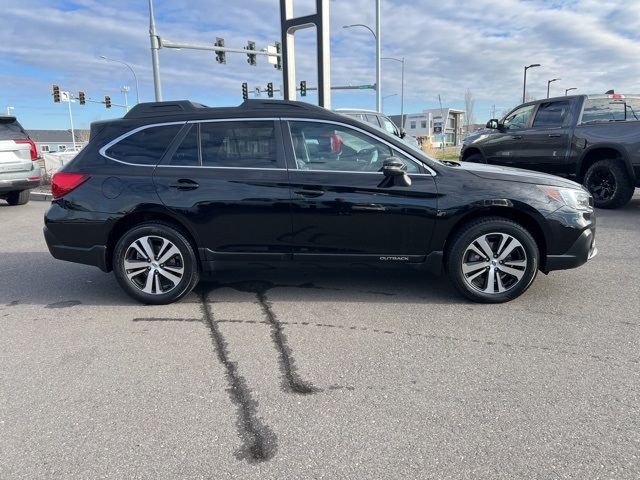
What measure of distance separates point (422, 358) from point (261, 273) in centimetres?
254

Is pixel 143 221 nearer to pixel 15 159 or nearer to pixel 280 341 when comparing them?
pixel 280 341

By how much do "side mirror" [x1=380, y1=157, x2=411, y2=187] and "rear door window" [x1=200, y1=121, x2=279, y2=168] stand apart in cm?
100

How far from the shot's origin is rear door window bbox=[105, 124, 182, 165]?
14.6 ft

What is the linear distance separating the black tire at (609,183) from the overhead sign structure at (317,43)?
7.15 meters

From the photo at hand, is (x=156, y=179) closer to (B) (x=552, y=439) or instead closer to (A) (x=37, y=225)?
(B) (x=552, y=439)

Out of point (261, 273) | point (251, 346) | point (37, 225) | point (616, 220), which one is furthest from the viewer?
point (37, 225)

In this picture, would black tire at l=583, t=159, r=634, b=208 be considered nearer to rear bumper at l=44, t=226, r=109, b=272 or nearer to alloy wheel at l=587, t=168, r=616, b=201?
alloy wheel at l=587, t=168, r=616, b=201

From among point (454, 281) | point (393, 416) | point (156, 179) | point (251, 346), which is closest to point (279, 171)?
point (156, 179)

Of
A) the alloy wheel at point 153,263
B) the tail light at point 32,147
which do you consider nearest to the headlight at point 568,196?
the alloy wheel at point 153,263

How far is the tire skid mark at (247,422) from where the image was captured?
2.44 metres

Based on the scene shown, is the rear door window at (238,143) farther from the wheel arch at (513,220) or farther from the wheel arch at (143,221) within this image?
the wheel arch at (513,220)

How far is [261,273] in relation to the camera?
548cm

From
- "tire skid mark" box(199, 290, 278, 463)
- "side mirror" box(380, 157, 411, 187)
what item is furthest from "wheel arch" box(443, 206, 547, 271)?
"tire skid mark" box(199, 290, 278, 463)

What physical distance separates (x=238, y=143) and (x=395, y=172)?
1.44m
